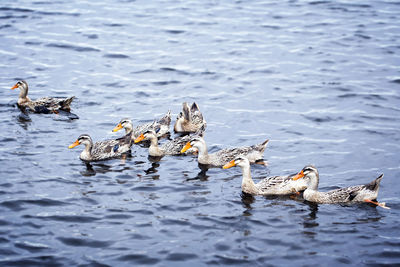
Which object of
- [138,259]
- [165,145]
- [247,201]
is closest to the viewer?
[138,259]

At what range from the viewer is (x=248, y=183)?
14547 mm

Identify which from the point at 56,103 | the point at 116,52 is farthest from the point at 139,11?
the point at 56,103

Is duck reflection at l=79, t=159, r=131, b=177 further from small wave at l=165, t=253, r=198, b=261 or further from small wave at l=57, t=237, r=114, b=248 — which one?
small wave at l=165, t=253, r=198, b=261

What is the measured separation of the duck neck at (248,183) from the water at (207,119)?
0.24 m

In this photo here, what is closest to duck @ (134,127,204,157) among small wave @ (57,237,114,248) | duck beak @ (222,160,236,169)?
duck beak @ (222,160,236,169)

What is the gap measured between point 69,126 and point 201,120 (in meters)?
4.20

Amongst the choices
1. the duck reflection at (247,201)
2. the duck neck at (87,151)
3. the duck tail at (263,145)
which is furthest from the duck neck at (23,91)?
the duck reflection at (247,201)

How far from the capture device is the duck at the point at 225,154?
52.7 ft

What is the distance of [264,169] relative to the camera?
16.0 meters

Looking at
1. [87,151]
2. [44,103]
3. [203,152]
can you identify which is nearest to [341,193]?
[203,152]

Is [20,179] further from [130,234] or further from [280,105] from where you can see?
[280,105]

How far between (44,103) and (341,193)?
10.5m

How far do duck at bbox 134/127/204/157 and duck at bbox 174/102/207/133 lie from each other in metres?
0.83

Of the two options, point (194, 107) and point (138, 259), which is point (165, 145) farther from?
point (138, 259)
